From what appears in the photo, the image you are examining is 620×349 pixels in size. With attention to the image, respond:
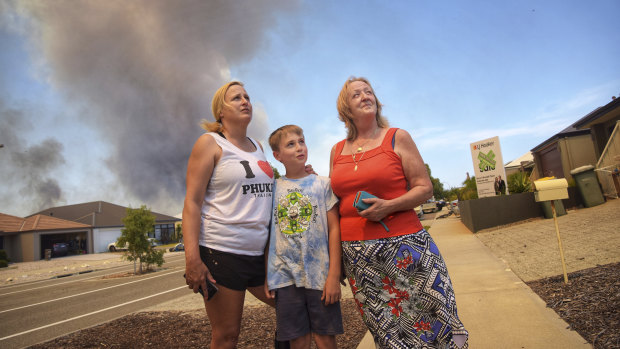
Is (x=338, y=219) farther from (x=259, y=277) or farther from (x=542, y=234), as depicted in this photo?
(x=542, y=234)

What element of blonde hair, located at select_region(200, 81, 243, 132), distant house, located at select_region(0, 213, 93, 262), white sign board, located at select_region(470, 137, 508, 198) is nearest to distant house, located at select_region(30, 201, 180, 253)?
distant house, located at select_region(0, 213, 93, 262)

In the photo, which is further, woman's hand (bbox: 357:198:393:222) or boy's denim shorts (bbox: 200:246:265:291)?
boy's denim shorts (bbox: 200:246:265:291)

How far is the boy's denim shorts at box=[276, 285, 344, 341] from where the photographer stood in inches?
83.4

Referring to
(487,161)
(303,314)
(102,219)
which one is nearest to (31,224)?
(102,219)

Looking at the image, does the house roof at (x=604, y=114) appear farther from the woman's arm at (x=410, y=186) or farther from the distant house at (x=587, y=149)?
the woman's arm at (x=410, y=186)

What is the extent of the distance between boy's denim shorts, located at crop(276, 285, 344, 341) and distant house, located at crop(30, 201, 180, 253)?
152ft

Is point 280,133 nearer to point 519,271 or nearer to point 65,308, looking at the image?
point 519,271

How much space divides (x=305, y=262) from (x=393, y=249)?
0.54m

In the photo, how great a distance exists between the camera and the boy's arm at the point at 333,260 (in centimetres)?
209

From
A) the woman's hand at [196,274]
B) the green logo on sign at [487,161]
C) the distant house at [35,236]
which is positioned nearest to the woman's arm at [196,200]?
the woman's hand at [196,274]

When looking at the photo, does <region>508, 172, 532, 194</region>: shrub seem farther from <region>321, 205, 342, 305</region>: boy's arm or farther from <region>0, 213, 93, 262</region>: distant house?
<region>0, 213, 93, 262</region>: distant house

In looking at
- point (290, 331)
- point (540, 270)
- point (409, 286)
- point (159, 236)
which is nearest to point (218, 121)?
point (290, 331)

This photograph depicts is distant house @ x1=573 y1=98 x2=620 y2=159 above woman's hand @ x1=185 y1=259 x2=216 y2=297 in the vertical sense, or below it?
above

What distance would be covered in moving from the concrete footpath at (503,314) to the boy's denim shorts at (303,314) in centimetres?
172
